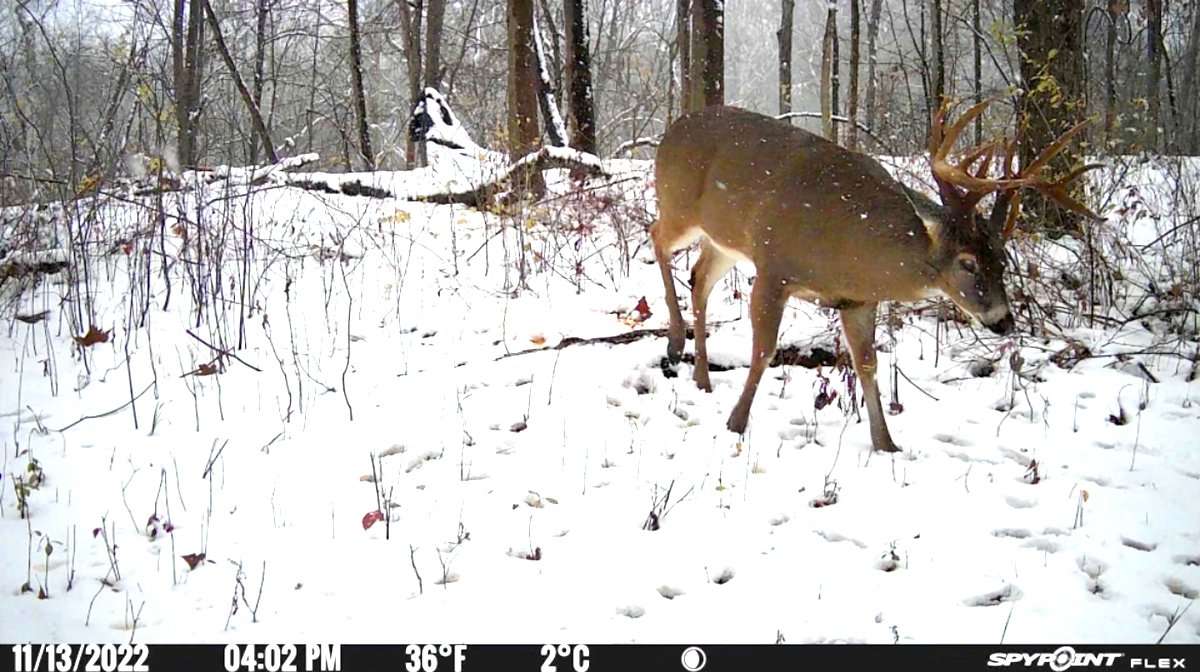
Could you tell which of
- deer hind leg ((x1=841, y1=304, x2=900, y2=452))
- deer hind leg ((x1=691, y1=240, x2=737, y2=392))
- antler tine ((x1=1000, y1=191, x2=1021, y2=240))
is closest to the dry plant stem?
deer hind leg ((x1=841, y1=304, x2=900, y2=452))

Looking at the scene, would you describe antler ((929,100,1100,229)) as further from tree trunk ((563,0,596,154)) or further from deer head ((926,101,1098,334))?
tree trunk ((563,0,596,154))

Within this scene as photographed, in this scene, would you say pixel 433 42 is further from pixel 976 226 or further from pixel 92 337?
pixel 976 226

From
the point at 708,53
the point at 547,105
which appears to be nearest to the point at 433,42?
the point at 547,105

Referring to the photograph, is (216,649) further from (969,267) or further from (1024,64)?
(1024,64)

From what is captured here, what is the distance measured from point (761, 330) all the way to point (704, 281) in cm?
106

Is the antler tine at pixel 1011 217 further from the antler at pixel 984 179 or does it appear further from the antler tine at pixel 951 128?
A: the antler tine at pixel 951 128

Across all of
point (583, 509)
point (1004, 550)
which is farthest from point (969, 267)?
point (583, 509)

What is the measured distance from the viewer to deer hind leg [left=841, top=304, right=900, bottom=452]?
13.1 ft

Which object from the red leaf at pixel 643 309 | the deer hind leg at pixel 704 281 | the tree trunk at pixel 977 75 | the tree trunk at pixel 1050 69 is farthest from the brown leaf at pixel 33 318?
the tree trunk at pixel 977 75

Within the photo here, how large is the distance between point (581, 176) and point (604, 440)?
529cm

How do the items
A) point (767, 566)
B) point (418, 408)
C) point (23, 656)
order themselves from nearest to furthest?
point (23, 656) → point (767, 566) → point (418, 408)

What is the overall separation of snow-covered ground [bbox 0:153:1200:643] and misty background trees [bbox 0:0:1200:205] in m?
1.62

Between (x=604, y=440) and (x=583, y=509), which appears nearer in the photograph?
(x=583, y=509)

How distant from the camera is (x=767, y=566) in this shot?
116 inches
